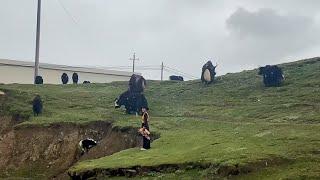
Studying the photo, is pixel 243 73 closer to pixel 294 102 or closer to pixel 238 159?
pixel 294 102

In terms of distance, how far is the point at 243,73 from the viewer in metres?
55.6

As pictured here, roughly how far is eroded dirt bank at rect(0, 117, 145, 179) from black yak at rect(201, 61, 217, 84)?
16.5 metres

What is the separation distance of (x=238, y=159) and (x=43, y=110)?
82.7 ft

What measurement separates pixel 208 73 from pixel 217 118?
15749 millimetres

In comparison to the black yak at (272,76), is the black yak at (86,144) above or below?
below

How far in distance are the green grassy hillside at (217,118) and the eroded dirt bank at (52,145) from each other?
118 centimetres

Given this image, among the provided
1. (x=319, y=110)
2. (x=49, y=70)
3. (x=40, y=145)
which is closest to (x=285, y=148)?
(x=319, y=110)

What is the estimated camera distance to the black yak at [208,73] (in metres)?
52.7

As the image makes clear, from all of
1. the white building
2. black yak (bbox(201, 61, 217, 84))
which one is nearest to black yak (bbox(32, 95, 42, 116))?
black yak (bbox(201, 61, 217, 84))

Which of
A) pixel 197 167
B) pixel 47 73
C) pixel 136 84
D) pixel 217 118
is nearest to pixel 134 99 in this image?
pixel 136 84

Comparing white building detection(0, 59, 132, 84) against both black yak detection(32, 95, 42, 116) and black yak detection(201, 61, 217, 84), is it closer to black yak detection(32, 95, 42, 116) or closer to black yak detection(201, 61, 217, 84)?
black yak detection(201, 61, 217, 84)

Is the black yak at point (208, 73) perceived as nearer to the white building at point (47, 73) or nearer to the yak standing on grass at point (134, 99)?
the yak standing on grass at point (134, 99)

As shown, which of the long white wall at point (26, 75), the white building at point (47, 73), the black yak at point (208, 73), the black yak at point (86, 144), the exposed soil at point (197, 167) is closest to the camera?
the exposed soil at point (197, 167)

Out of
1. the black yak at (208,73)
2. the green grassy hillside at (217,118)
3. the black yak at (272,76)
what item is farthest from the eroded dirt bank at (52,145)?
the black yak at (208,73)
